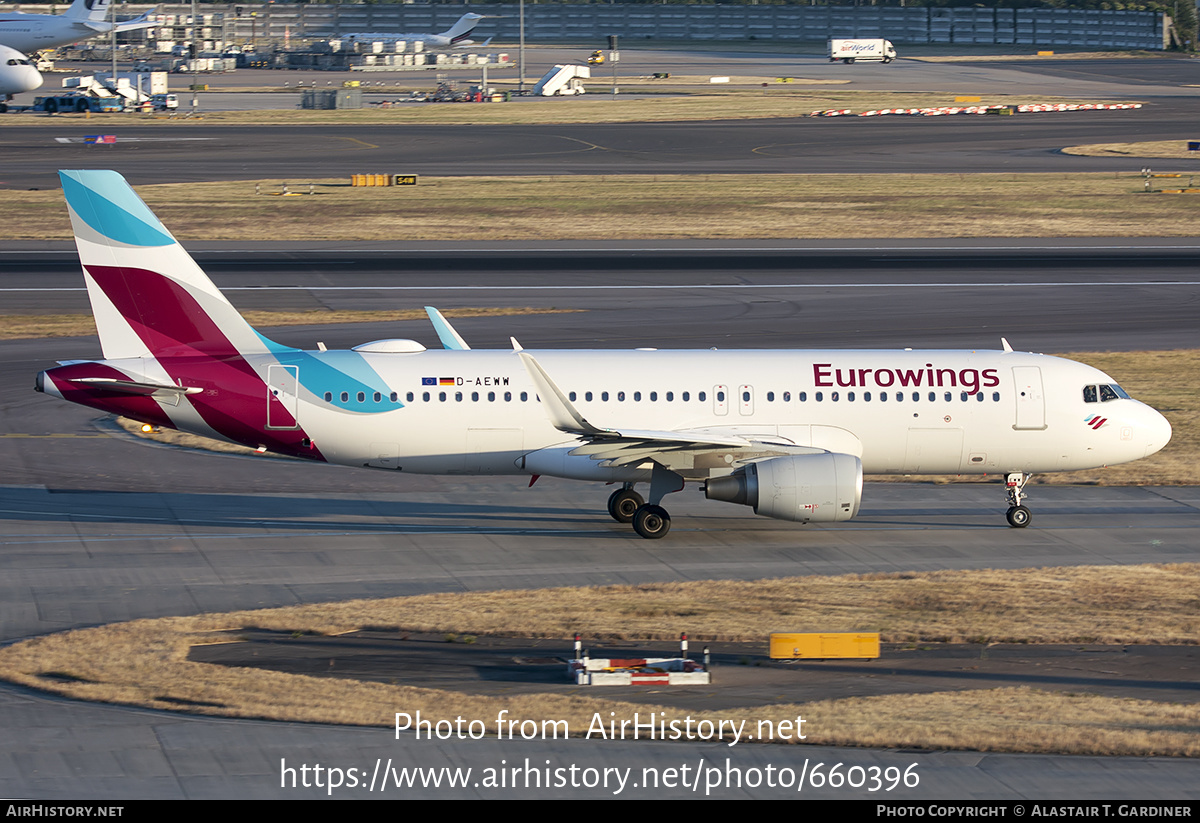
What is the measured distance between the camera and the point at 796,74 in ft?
582

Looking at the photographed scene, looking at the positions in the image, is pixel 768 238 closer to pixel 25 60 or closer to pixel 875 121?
pixel 875 121

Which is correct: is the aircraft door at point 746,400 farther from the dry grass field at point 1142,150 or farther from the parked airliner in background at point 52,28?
the parked airliner in background at point 52,28

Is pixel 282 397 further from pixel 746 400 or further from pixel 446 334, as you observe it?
pixel 746 400

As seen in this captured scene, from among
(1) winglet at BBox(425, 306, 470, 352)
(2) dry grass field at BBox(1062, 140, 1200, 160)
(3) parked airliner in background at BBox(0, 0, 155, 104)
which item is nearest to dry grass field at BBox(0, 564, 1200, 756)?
(1) winglet at BBox(425, 306, 470, 352)

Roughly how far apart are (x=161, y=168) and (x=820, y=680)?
82.5 meters

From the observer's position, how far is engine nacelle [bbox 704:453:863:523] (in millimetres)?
30609

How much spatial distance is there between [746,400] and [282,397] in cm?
1053

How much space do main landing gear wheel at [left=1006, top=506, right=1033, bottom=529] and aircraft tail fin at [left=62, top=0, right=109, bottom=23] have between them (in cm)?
15183

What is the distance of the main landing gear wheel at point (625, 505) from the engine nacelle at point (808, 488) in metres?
3.79

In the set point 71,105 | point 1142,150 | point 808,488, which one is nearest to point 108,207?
point 808,488

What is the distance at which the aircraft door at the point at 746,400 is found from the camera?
108 ft

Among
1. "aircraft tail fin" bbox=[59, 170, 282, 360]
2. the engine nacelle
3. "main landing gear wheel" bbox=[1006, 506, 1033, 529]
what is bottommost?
"main landing gear wheel" bbox=[1006, 506, 1033, 529]

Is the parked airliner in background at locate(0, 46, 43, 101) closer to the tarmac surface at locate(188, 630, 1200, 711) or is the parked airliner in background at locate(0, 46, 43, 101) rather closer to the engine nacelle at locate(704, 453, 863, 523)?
the engine nacelle at locate(704, 453, 863, 523)

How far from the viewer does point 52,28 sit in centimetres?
15912
